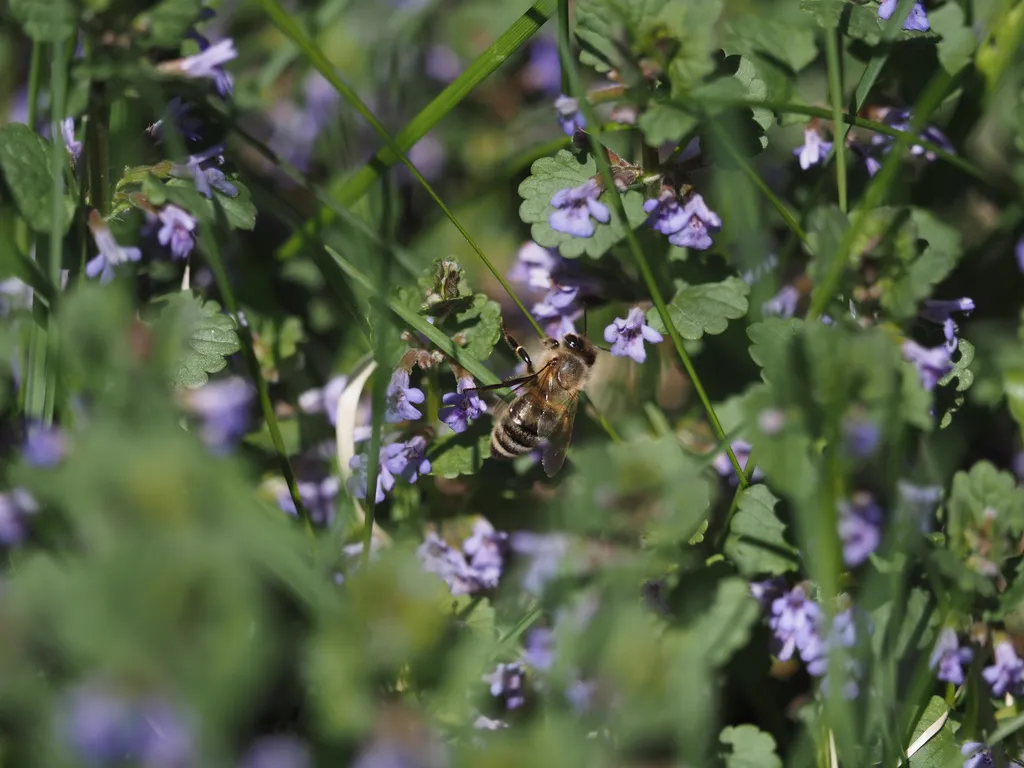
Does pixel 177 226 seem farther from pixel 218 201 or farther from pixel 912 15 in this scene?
pixel 912 15

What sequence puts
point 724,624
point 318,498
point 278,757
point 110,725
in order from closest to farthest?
1. point 110,725
2. point 278,757
3. point 724,624
4. point 318,498

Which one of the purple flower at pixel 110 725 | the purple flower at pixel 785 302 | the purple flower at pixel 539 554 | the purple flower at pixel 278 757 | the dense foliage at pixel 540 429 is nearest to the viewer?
the purple flower at pixel 110 725

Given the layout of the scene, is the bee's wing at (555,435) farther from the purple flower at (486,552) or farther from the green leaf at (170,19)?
the green leaf at (170,19)

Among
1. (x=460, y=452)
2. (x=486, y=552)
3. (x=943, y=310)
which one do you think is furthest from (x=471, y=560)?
(x=943, y=310)

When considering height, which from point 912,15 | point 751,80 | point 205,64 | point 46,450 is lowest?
point 46,450

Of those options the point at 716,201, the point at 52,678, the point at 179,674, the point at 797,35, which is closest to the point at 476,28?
the point at 716,201

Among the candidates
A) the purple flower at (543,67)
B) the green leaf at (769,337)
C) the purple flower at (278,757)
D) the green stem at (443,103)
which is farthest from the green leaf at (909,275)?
the purple flower at (543,67)

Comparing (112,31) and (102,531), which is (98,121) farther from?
(102,531)
